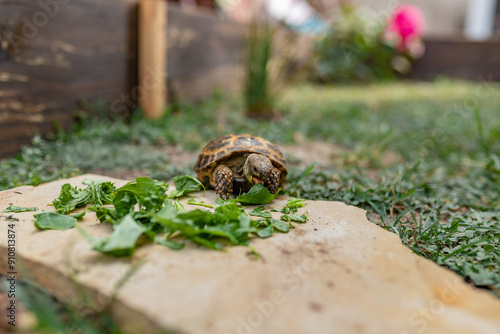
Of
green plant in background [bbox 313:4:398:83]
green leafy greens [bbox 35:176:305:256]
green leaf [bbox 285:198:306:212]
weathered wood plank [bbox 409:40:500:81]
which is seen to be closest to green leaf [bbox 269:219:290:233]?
green leafy greens [bbox 35:176:305:256]

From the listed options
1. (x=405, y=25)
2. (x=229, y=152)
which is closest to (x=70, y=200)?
(x=229, y=152)

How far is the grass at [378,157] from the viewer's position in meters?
2.29

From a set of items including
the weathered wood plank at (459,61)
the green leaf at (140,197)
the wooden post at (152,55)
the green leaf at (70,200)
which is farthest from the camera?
the weathered wood plank at (459,61)

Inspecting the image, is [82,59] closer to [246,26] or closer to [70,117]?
[70,117]

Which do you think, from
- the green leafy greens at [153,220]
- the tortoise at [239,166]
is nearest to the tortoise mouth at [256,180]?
the tortoise at [239,166]

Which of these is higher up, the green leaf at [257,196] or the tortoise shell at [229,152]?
the tortoise shell at [229,152]

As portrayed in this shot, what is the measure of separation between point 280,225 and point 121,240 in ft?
2.46

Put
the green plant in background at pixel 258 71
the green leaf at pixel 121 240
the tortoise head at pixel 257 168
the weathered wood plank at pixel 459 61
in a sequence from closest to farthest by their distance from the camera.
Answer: the green leaf at pixel 121 240 → the tortoise head at pixel 257 168 → the green plant in background at pixel 258 71 → the weathered wood plank at pixel 459 61

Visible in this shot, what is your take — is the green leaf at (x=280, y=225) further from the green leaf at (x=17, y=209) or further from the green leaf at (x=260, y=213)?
the green leaf at (x=17, y=209)

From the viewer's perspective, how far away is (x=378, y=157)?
3.94 metres

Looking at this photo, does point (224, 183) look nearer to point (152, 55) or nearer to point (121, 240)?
point (121, 240)

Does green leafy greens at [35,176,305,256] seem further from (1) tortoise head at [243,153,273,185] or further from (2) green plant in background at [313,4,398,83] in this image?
(2) green plant in background at [313,4,398,83]

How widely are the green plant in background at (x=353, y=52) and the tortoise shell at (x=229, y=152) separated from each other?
684cm

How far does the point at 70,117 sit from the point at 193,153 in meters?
1.26
